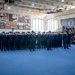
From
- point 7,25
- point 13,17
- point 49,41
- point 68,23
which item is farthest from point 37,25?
point 49,41

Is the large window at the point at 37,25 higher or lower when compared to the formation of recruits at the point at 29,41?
higher

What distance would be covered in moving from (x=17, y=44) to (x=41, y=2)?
17.5 ft

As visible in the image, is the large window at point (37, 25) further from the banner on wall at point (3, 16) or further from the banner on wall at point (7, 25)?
the banner on wall at point (3, 16)

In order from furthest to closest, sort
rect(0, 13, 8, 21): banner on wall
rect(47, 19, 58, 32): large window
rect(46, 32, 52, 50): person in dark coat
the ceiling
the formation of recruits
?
rect(47, 19, 58, 32): large window
rect(0, 13, 8, 21): banner on wall
the ceiling
rect(46, 32, 52, 50): person in dark coat
the formation of recruits

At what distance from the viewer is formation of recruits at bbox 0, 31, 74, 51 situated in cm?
1070

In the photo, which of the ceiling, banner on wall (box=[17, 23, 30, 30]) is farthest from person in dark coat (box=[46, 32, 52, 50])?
banner on wall (box=[17, 23, 30, 30])

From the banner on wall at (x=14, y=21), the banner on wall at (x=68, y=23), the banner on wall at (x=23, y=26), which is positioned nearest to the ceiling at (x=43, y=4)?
the banner on wall at (x=68, y=23)

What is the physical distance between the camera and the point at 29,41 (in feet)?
36.5

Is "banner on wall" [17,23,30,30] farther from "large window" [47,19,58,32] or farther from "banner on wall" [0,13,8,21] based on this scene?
"large window" [47,19,58,32]

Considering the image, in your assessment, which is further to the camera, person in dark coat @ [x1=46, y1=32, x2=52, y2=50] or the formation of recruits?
person in dark coat @ [x1=46, y1=32, x2=52, y2=50]

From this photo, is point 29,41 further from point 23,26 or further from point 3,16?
point 23,26

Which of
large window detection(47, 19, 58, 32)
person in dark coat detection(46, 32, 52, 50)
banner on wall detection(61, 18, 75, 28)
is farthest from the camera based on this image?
large window detection(47, 19, 58, 32)

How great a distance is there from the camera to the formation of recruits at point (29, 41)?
35.1 feet

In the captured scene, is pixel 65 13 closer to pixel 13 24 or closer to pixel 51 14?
pixel 51 14
